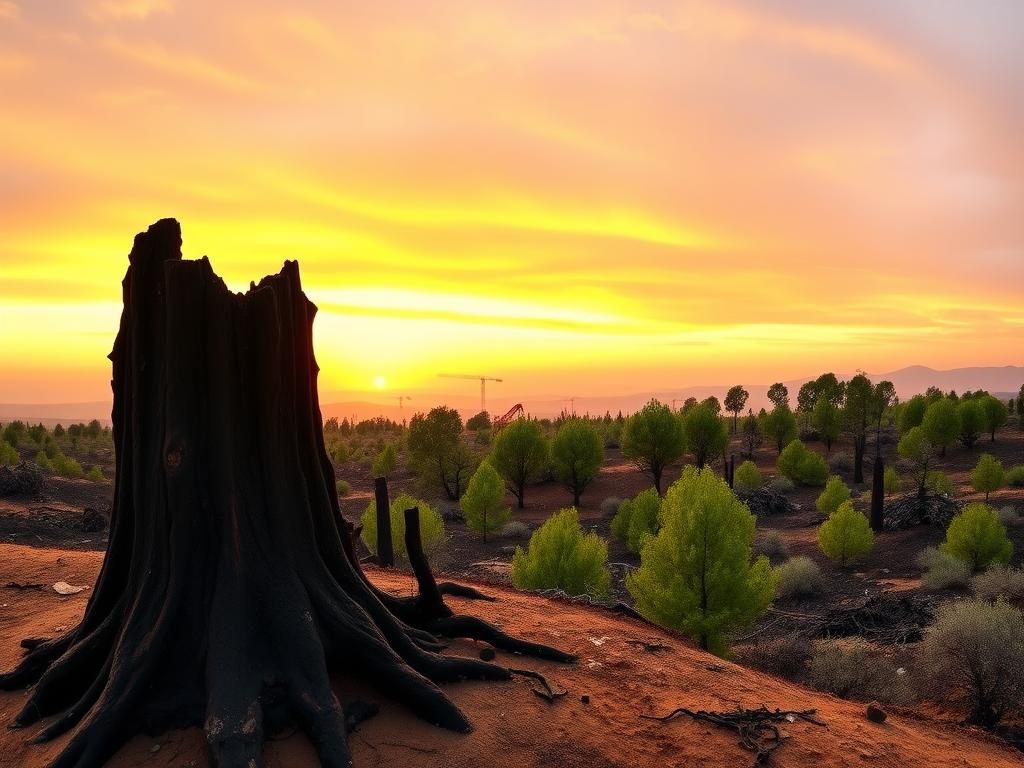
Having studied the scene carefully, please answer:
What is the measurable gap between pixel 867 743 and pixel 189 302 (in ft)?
35.6

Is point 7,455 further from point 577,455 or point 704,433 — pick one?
point 704,433

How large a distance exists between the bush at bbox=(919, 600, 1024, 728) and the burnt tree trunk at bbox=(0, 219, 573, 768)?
516 inches

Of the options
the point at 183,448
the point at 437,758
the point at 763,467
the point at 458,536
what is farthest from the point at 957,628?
the point at 763,467

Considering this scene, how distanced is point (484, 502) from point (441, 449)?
51.4 ft

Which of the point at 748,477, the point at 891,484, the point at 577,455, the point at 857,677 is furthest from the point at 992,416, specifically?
the point at 857,677

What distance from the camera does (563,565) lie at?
24312 mm

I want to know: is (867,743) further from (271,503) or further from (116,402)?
(116,402)

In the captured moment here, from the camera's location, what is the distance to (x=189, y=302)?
8.86 meters

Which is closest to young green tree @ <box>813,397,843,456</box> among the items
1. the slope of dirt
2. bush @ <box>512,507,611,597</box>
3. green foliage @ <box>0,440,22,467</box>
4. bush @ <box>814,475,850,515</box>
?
bush @ <box>814,475,850,515</box>

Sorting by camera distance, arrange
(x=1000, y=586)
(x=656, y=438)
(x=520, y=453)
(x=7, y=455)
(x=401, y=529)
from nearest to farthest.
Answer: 1. (x=1000, y=586)
2. (x=401, y=529)
3. (x=7, y=455)
4. (x=656, y=438)
5. (x=520, y=453)

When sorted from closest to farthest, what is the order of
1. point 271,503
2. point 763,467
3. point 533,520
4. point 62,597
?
point 271,503
point 62,597
point 533,520
point 763,467

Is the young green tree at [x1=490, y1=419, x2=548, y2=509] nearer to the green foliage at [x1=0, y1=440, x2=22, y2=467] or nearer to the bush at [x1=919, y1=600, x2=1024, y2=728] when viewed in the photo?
the green foliage at [x1=0, y1=440, x2=22, y2=467]

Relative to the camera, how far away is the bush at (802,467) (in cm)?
6500

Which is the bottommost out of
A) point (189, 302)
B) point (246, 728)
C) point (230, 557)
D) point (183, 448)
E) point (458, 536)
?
point (458, 536)
